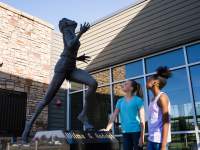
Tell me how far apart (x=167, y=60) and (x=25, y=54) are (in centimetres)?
453

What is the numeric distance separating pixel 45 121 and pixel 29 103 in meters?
0.83

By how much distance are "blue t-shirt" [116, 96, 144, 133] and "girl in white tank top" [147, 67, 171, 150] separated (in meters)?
0.59

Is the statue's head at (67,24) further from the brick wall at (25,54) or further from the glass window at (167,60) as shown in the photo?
the brick wall at (25,54)

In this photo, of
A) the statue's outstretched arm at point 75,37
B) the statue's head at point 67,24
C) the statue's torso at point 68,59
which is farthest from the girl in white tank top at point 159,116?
the statue's head at point 67,24

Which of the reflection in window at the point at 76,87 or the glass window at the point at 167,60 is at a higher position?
the glass window at the point at 167,60

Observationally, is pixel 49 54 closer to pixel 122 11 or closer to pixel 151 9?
pixel 122 11

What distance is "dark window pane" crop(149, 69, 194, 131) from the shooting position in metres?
6.69

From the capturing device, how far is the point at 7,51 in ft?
28.9

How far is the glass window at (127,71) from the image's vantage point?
26.9ft

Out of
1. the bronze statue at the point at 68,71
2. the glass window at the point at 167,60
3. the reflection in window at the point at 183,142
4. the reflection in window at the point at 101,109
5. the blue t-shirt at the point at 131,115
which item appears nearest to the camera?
the blue t-shirt at the point at 131,115

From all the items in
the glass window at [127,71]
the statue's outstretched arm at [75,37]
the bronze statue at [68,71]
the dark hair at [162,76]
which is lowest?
the dark hair at [162,76]

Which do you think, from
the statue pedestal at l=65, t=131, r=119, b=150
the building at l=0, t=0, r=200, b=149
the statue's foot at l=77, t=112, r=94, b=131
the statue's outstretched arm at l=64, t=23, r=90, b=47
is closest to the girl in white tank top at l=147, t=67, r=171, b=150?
the statue pedestal at l=65, t=131, r=119, b=150

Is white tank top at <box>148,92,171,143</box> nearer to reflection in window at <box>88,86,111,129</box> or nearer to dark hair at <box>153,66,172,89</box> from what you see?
dark hair at <box>153,66,172,89</box>

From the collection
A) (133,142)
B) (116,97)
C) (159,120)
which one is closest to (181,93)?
(116,97)
